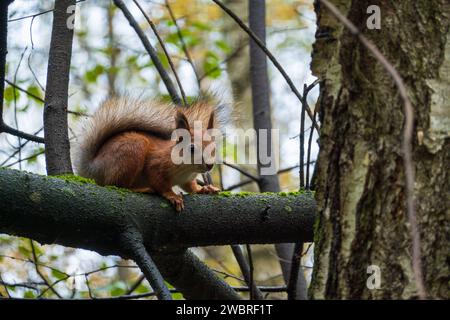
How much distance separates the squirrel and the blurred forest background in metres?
0.13

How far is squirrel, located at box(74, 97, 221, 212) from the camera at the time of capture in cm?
342

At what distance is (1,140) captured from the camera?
4930mm

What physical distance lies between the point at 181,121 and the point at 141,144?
0.27m

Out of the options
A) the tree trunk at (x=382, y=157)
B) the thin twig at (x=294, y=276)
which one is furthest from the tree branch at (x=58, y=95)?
the tree trunk at (x=382, y=157)

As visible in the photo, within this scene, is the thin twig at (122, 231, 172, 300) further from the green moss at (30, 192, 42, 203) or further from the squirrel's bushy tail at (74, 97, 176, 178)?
the squirrel's bushy tail at (74, 97, 176, 178)

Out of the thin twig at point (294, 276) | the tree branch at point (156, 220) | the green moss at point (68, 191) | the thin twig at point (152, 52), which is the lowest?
the thin twig at point (294, 276)

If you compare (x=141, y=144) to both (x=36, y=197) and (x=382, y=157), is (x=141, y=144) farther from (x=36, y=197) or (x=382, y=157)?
(x=382, y=157)

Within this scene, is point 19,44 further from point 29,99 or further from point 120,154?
point 120,154

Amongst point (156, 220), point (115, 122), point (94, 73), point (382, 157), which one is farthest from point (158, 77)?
point (382, 157)

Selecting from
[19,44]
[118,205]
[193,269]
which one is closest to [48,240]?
[118,205]

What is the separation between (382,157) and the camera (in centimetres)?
153

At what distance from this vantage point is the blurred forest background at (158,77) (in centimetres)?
550

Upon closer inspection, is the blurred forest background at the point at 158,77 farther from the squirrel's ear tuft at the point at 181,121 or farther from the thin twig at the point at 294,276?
the thin twig at the point at 294,276

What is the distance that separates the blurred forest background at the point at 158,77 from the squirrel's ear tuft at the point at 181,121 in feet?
1.30
